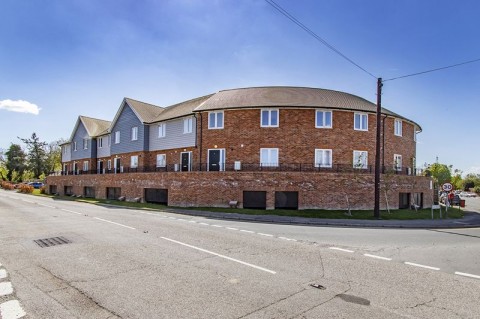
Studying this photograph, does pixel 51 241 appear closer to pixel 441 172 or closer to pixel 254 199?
pixel 254 199

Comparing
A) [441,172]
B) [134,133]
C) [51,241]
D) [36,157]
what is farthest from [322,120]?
[36,157]

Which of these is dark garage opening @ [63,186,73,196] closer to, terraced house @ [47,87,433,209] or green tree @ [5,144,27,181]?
terraced house @ [47,87,433,209]

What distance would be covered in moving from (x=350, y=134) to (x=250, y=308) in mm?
24663

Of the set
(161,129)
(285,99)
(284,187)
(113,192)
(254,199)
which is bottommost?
(113,192)

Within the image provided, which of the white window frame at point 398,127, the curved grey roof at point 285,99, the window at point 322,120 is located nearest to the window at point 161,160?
the curved grey roof at point 285,99

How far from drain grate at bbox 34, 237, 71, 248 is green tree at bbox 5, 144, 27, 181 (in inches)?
3916

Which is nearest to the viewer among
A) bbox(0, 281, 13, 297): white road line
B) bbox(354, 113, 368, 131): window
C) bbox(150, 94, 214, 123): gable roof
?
bbox(0, 281, 13, 297): white road line

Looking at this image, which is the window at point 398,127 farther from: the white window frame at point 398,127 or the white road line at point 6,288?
the white road line at point 6,288

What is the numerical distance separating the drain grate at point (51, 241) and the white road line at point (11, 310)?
5.12 meters

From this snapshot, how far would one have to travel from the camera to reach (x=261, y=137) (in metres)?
27.0

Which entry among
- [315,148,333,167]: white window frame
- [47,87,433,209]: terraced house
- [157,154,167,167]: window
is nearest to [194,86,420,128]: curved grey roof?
[47,87,433,209]: terraced house

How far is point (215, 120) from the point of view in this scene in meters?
28.5

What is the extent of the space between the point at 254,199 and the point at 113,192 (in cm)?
1894

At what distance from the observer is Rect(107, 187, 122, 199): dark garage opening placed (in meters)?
34.3
